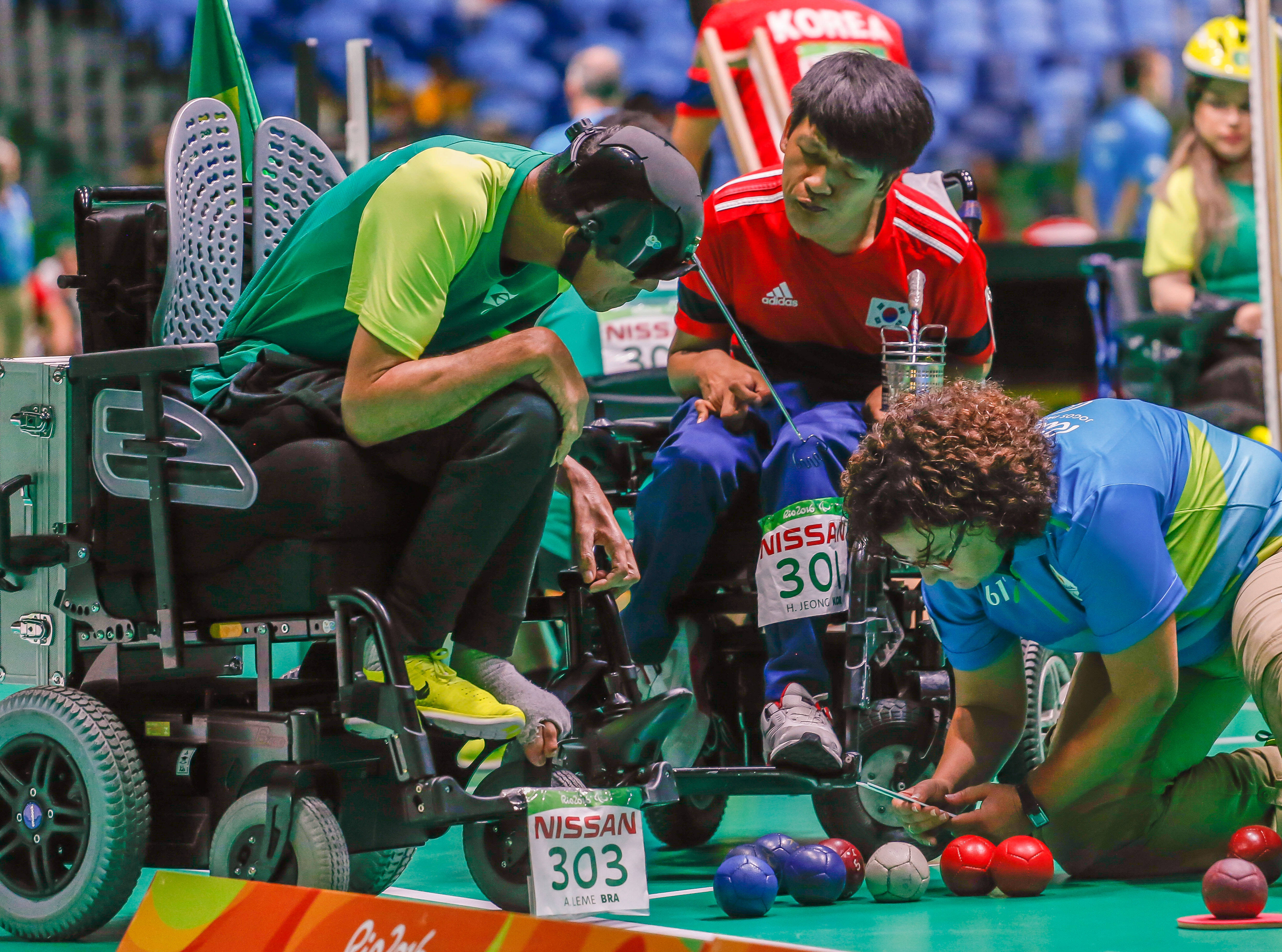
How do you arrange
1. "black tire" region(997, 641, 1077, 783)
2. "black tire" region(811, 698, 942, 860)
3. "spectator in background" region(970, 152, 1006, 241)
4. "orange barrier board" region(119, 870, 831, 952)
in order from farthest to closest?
"spectator in background" region(970, 152, 1006, 241) < "black tire" region(997, 641, 1077, 783) < "black tire" region(811, 698, 942, 860) < "orange barrier board" region(119, 870, 831, 952)

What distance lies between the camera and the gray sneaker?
2.97m

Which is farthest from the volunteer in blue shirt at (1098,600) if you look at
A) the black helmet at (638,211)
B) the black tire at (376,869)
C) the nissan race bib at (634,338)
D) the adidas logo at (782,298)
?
the nissan race bib at (634,338)

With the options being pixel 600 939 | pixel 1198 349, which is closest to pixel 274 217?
pixel 600 939

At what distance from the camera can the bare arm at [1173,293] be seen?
6.60 metres

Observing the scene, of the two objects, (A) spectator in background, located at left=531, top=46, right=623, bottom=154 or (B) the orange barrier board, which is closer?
(B) the orange barrier board

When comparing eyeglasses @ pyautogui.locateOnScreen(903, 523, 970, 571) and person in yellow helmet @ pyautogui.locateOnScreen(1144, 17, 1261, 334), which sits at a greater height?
person in yellow helmet @ pyautogui.locateOnScreen(1144, 17, 1261, 334)

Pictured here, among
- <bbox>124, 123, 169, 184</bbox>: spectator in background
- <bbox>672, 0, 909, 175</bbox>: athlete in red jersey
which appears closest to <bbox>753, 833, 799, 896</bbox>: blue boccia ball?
<bbox>672, 0, 909, 175</bbox>: athlete in red jersey

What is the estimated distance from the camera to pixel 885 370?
3.28 m

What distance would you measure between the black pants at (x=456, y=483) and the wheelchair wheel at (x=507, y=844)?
22cm

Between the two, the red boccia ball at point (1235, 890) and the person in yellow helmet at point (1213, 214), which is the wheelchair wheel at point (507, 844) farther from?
the person in yellow helmet at point (1213, 214)

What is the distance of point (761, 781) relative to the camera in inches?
119

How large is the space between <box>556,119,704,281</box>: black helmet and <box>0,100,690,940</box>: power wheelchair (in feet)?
1.66

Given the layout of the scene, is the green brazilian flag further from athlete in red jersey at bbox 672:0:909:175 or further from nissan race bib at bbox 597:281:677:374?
athlete in red jersey at bbox 672:0:909:175

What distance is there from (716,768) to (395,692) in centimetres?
79
